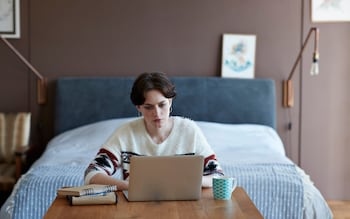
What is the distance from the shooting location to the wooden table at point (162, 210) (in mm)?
1855

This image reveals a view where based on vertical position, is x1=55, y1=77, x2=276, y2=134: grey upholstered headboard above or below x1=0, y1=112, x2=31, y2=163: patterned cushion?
above

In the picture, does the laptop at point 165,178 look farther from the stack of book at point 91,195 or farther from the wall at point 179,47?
the wall at point 179,47

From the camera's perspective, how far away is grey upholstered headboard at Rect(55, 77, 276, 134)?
176 inches

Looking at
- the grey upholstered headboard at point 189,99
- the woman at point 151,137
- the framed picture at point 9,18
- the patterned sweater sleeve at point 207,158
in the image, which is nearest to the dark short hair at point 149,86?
A: the woman at point 151,137

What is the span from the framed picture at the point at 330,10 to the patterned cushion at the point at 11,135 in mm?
2425

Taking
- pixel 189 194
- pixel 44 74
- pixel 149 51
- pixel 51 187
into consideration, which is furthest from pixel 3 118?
pixel 189 194

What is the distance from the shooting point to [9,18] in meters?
4.48

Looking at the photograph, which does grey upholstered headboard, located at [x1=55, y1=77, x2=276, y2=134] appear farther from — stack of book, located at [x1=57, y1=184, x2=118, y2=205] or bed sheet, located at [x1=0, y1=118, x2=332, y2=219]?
stack of book, located at [x1=57, y1=184, x2=118, y2=205]

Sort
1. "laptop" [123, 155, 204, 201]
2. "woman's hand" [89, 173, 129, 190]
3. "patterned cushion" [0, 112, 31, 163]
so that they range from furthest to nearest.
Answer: "patterned cushion" [0, 112, 31, 163] < "woman's hand" [89, 173, 129, 190] < "laptop" [123, 155, 204, 201]

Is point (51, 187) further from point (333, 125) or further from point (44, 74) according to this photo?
point (333, 125)

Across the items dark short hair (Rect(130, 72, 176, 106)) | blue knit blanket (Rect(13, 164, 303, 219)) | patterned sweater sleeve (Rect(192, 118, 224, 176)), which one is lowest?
blue knit blanket (Rect(13, 164, 303, 219))

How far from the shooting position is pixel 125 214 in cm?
188

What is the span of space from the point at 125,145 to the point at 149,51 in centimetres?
229

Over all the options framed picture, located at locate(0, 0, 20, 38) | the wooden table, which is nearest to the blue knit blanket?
the wooden table
